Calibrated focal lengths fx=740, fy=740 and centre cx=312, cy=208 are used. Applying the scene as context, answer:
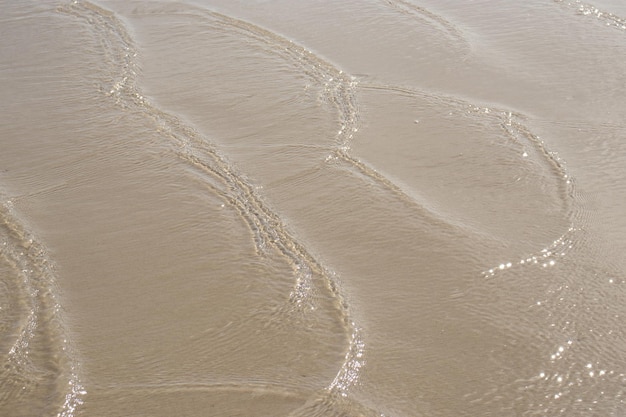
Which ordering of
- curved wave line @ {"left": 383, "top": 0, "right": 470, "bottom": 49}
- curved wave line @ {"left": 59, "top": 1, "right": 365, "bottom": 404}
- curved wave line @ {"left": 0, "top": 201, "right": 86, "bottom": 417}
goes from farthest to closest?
curved wave line @ {"left": 383, "top": 0, "right": 470, "bottom": 49}
curved wave line @ {"left": 59, "top": 1, "right": 365, "bottom": 404}
curved wave line @ {"left": 0, "top": 201, "right": 86, "bottom": 417}

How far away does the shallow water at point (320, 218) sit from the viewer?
13.8 feet

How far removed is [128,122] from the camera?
7020 millimetres

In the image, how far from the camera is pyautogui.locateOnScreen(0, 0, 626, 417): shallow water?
13.8 ft

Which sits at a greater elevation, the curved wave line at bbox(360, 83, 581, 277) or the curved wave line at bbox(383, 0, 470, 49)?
the curved wave line at bbox(383, 0, 470, 49)

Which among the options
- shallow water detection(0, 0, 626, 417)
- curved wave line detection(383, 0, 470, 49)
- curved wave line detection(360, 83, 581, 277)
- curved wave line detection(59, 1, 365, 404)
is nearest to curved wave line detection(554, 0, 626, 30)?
shallow water detection(0, 0, 626, 417)

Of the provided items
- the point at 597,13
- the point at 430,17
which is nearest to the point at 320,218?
the point at 430,17

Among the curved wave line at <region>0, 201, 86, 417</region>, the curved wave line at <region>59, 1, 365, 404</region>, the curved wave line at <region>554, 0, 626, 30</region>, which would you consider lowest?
the curved wave line at <region>0, 201, 86, 417</region>

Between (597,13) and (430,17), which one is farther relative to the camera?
(430,17)

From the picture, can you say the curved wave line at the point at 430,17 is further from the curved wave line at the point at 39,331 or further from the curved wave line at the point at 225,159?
the curved wave line at the point at 39,331

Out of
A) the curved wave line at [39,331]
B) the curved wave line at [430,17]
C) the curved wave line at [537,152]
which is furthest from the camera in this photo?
the curved wave line at [430,17]

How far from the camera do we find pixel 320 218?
5547 millimetres

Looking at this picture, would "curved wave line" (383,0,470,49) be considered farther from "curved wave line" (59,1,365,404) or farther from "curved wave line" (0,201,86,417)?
"curved wave line" (0,201,86,417)

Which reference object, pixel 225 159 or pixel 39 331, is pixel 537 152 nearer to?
pixel 225 159

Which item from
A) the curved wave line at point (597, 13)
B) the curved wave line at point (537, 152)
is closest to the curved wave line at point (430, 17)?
the curved wave line at point (537, 152)
